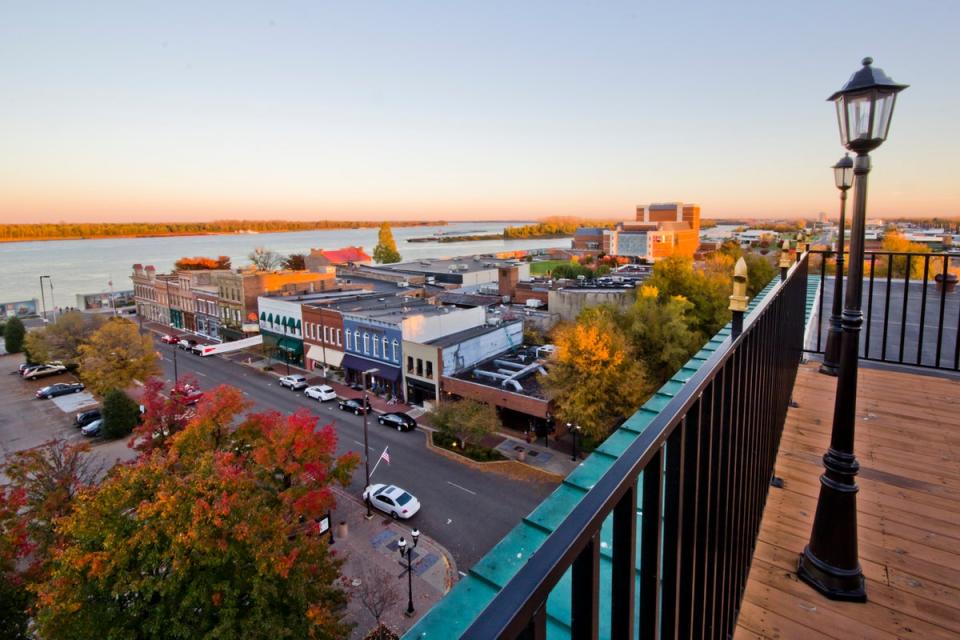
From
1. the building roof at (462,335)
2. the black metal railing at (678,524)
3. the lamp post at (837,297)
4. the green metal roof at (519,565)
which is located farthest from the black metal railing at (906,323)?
the building roof at (462,335)

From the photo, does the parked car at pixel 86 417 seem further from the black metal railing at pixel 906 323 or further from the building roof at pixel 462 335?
the black metal railing at pixel 906 323

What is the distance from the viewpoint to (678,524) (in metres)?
1.78

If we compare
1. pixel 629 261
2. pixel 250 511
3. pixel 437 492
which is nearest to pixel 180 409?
pixel 437 492

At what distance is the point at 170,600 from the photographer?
9.59 metres

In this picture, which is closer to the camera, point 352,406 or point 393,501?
point 393,501

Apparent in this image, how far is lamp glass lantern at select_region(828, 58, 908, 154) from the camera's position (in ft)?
12.2

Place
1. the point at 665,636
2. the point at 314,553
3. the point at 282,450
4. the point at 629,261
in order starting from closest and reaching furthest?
1. the point at 665,636
2. the point at 314,553
3. the point at 282,450
4. the point at 629,261

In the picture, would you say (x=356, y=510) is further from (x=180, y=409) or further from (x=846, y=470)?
(x=846, y=470)

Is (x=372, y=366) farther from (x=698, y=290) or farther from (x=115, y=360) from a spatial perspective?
(x=698, y=290)

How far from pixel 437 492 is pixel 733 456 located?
18.3m

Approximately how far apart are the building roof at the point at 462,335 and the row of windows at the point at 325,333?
28.0ft

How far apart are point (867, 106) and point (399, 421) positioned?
24.4m

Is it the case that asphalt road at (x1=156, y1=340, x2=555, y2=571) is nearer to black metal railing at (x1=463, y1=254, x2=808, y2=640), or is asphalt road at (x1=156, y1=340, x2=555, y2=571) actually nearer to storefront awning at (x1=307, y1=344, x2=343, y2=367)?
storefront awning at (x1=307, y1=344, x2=343, y2=367)

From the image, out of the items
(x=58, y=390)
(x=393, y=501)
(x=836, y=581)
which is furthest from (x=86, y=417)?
(x=836, y=581)
